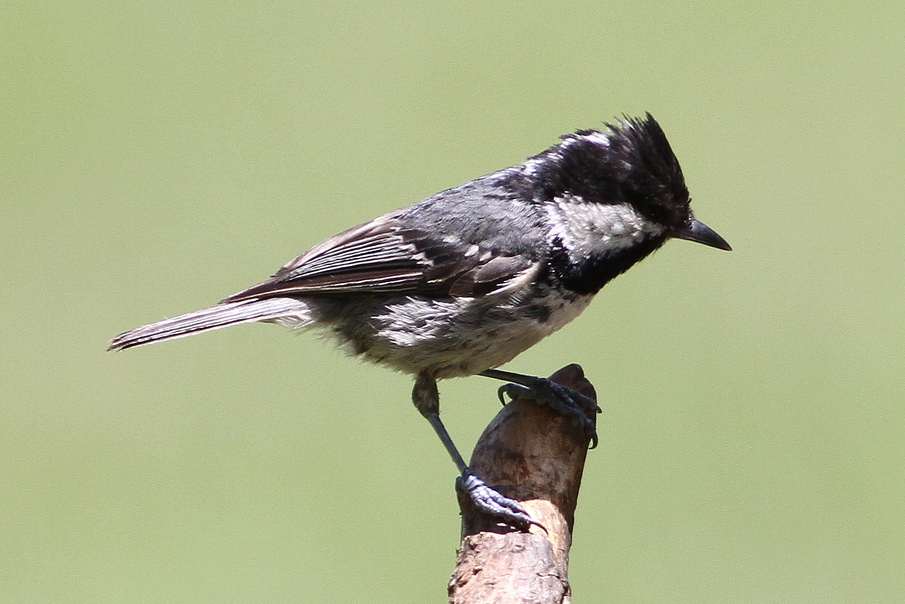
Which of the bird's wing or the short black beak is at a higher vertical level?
the bird's wing

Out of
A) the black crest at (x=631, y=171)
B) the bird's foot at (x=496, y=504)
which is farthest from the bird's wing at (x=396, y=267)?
the bird's foot at (x=496, y=504)

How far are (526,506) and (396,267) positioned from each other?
82cm

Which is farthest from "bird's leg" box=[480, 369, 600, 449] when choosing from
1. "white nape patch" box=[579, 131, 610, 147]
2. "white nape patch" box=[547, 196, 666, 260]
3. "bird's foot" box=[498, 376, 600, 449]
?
"white nape patch" box=[579, 131, 610, 147]

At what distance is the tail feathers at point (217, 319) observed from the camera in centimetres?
248

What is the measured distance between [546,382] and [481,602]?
0.78 m

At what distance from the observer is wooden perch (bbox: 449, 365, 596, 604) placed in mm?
1788

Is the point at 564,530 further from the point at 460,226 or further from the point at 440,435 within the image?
the point at 460,226

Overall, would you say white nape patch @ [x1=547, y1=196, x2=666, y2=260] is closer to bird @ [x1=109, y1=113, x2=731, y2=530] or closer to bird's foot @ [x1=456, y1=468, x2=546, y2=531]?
bird @ [x1=109, y1=113, x2=731, y2=530]

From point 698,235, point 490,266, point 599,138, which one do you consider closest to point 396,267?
point 490,266

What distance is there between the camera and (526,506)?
81.4 inches

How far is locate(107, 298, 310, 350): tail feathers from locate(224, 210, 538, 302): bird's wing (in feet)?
0.10

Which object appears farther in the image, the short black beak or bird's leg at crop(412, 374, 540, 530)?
the short black beak

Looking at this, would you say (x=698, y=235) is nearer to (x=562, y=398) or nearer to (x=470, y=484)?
(x=562, y=398)

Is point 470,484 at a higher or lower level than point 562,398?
lower
